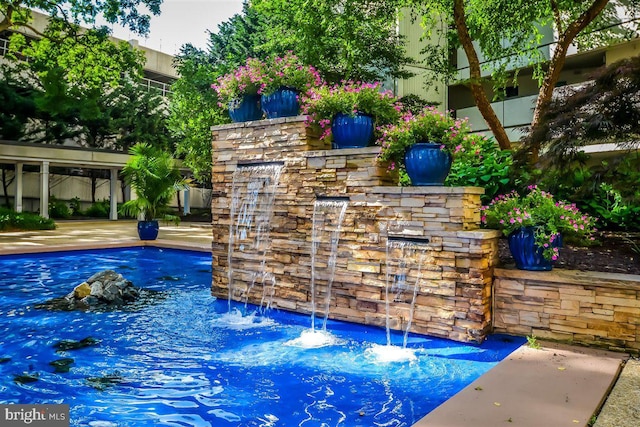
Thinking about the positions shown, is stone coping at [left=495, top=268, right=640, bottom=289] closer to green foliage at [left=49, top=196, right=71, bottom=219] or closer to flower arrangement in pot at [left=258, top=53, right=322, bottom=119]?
flower arrangement in pot at [left=258, top=53, right=322, bottom=119]

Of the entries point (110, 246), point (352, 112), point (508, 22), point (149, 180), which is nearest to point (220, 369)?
point (352, 112)

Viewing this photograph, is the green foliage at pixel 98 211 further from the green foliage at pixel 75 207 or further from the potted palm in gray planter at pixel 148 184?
the potted palm in gray planter at pixel 148 184

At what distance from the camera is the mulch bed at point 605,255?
14.4 feet

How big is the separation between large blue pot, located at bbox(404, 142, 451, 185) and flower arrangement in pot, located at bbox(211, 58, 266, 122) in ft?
7.17

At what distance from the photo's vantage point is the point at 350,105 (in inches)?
183

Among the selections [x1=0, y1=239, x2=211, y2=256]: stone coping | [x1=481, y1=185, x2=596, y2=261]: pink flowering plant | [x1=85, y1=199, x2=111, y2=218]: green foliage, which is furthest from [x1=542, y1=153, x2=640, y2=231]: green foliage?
[x1=85, y1=199, x2=111, y2=218]: green foliage

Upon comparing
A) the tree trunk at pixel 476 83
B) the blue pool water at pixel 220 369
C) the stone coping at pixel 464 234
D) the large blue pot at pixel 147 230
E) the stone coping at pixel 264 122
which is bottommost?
the blue pool water at pixel 220 369

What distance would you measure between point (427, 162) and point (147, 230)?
10244 millimetres

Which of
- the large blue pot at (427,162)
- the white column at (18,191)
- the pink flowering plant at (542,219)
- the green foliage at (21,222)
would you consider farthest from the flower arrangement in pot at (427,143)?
the white column at (18,191)

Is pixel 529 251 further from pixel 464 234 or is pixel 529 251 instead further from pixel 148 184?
pixel 148 184

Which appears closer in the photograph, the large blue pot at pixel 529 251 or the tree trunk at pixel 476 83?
the large blue pot at pixel 529 251

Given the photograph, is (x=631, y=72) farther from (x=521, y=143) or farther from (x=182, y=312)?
(x=182, y=312)

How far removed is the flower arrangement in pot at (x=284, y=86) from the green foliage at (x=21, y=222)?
14.1 metres

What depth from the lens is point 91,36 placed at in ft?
45.5
